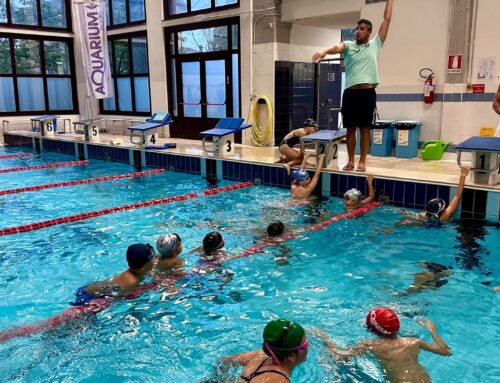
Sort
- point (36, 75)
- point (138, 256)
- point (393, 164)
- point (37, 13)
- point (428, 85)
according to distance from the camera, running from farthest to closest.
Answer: point (36, 75), point (37, 13), point (428, 85), point (393, 164), point (138, 256)

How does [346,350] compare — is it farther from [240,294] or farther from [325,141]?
[325,141]

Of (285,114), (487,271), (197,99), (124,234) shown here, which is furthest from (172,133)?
(487,271)

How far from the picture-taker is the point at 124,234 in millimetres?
5523

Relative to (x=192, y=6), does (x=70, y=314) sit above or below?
below

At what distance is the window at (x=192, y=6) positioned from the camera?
11547 mm

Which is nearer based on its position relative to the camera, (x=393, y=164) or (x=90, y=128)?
(x=393, y=164)

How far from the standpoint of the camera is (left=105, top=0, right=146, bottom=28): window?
1422 cm

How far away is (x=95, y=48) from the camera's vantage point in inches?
487

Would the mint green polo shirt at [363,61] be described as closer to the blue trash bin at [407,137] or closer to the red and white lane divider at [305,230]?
the red and white lane divider at [305,230]

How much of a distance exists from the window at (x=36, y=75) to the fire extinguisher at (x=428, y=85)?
12.2 meters

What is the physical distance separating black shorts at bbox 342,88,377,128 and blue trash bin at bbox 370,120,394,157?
2.15 metres

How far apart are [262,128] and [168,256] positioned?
24.4 feet

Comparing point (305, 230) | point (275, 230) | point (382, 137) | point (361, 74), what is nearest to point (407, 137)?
point (382, 137)

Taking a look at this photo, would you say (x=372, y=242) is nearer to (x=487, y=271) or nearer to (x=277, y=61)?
(x=487, y=271)
